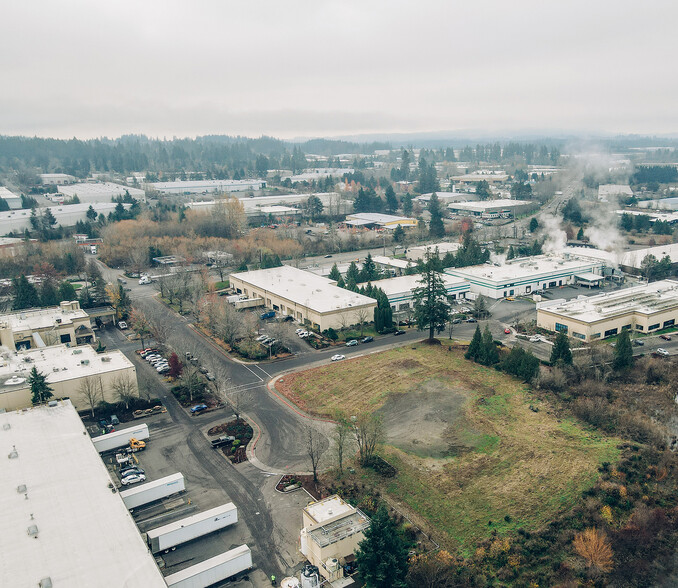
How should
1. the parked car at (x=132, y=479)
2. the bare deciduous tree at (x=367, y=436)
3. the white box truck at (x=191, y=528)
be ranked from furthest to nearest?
the bare deciduous tree at (x=367, y=436) < the parked car at (x=132, y=479) < the white box truck at (x=191, y=528)

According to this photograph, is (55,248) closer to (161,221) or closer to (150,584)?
(161,221)

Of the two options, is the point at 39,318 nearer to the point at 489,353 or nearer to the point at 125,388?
the point at 125,388

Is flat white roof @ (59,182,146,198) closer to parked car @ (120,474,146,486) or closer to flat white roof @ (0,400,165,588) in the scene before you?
flat white roof @ (0,400,165,588)

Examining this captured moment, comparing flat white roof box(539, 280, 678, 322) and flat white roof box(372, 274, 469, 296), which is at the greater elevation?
flat white roof box(372, 274, 469, 296)

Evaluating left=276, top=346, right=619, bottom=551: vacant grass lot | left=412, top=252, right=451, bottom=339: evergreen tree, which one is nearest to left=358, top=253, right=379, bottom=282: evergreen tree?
left=412, top=252, right=451, bottom=339: evergreen tree

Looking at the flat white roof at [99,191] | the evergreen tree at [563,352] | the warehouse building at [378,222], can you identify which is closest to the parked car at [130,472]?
the evergreen tree at [563,352]

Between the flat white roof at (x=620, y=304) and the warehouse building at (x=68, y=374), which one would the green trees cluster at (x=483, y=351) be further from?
the warehouse building at (x=68, y=374)

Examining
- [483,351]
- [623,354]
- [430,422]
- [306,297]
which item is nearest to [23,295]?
[306,297]

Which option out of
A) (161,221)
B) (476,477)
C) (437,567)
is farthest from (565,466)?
(161,221)
